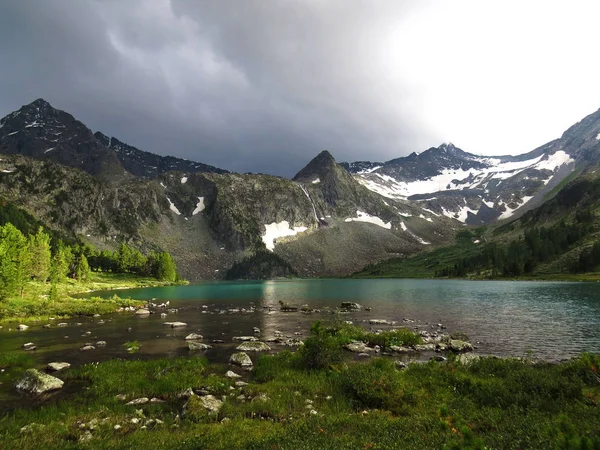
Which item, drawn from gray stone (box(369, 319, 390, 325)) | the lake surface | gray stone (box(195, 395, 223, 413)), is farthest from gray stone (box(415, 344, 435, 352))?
gray stone (box(195, 395, 223, 413))

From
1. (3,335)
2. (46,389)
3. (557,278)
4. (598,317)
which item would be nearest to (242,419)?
(46,389)

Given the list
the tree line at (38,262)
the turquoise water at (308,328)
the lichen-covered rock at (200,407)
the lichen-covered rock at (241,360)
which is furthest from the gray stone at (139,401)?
the tree line at (38,262)

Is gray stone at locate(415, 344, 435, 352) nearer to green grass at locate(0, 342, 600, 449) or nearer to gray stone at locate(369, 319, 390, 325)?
green grass at locate(0, 342, 600, 449)

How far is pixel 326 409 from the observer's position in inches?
691

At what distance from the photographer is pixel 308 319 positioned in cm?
5847

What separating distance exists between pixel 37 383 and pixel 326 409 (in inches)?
726

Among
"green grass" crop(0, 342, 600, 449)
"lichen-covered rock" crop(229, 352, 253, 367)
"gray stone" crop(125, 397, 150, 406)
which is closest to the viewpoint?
"green grass" crop(0, 342, 600, 449)

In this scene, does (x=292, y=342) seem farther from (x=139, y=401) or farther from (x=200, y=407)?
(x=200, y=407)

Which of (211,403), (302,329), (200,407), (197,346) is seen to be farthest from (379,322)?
(200,407)

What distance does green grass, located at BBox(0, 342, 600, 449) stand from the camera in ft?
37.3

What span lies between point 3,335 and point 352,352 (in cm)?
4152

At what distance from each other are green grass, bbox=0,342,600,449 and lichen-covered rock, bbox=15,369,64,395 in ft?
4.08

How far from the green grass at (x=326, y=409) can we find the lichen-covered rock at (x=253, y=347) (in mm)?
8106

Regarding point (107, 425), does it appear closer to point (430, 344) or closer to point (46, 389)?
point (46, 389)
